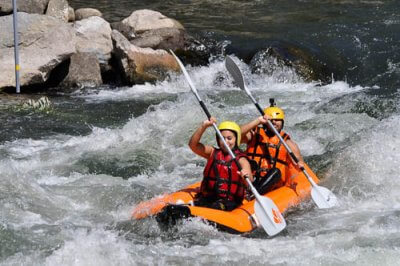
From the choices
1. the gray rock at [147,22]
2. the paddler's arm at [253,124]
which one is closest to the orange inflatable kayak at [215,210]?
the paddler's arm at [253,124]

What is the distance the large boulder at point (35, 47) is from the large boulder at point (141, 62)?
84 cm

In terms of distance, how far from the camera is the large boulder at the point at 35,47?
11.1 meters

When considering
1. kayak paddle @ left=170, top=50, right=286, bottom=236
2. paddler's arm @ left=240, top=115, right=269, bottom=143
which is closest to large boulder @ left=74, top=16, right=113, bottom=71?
paddler's arm @ left=240, top=115, right=269, bottom=143

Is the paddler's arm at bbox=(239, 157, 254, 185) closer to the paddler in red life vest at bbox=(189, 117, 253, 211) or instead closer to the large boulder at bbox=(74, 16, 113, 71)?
the paddler in red life vest at bbox=(189, 117, 253, 211)

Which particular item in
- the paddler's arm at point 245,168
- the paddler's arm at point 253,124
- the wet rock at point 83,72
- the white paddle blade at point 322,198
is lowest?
the wet rock at point 83,72

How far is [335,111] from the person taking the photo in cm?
1014

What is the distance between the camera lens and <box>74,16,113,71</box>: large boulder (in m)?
12.4

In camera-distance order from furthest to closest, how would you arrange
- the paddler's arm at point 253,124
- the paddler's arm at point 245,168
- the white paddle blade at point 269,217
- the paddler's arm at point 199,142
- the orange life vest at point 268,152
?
1. the orange life vest at point 268,152
2. the paddler's arm at point 253,124
3. the paddler's arm at point 199,142
4. the paddler's arm at point 245,168
5. the white paddle blade at point 269,217

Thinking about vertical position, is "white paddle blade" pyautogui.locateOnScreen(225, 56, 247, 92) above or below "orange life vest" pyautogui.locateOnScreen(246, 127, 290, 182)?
above

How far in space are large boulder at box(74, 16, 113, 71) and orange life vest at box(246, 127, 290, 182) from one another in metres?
5.71

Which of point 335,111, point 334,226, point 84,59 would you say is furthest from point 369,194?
point 84,59

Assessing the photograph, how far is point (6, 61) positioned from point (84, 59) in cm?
138

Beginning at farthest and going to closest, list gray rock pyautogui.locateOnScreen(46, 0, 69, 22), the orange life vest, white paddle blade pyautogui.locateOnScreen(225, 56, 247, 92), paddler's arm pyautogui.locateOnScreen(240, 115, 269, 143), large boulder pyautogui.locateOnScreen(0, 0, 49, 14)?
1. gray rock pyautogui.locateOnScreen(46, 0, 69, 22)
2. large boulder pyautogui.locateOnScreen(0, 0, 49, 14)
3. white paddle blade pyautogui.locateOnScreen(225, 56, 247, 92)
4. the orange life vest
5. paddler's arm pyautogui.locateOnScreen(240, 115, 269, 143)

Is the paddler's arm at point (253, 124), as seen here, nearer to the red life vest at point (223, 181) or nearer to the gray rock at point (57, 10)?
the red life vest at point (223, 181)
